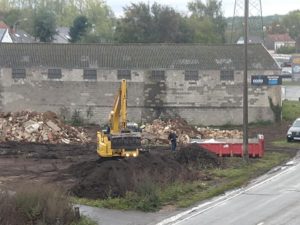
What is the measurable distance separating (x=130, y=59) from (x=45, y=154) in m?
18.2

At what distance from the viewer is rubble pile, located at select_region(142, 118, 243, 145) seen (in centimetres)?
A: 4694

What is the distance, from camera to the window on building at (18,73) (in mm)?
55125

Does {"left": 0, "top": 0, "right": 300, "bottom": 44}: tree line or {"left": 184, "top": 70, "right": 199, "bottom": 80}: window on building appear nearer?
{"left": 184, "top": 70, "right": 199, "bottom": 80}: window on building

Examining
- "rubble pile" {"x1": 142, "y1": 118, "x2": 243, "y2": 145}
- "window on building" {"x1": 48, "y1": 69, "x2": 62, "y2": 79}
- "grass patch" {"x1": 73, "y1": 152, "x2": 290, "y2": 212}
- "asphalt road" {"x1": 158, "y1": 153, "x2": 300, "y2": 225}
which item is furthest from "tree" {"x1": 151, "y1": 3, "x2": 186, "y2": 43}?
"asphalt road" {"x1": 158, "y1": 153, "x2": 300, "y2": 225}

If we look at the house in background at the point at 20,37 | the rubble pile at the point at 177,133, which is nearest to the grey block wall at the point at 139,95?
the rubble pile at the point at 177,133

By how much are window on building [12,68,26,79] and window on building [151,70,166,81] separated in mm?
9982

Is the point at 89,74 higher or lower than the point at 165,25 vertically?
lower

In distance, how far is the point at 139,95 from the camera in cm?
5519

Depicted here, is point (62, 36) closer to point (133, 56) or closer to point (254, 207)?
point (133, 56)

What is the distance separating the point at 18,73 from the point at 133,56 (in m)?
9.14

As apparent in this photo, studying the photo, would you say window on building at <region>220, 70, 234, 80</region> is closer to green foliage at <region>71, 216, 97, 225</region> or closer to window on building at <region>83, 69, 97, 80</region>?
window on building at <region>83, 69, 97, 80</region>

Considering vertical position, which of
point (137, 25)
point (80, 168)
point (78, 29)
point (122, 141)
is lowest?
point (80, 168)

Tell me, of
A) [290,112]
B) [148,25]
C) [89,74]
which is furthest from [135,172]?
[148,25]

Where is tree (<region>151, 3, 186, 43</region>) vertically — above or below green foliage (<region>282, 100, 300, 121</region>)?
above
